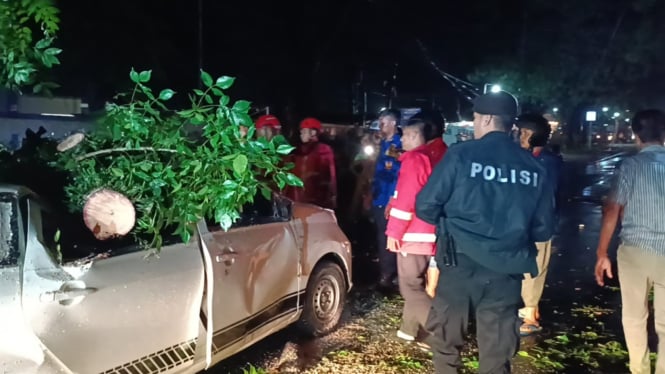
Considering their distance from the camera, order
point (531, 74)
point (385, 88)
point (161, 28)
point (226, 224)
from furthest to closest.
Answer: point (531, 74), point (385, 88), point (161, 28), point (226, 224)

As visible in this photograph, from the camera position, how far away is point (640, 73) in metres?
36.4

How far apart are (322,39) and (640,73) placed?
26.0m

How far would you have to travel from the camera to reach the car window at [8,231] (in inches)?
118

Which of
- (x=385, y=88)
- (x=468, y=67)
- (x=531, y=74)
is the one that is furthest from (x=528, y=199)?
(x=531, y=74)

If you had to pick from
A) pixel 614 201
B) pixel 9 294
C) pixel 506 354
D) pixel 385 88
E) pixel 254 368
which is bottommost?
pixel 254 368

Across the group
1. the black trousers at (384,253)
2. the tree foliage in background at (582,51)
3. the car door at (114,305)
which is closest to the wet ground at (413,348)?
the black trousers at (384,253)

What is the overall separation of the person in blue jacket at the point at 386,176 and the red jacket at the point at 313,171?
54 centimetres

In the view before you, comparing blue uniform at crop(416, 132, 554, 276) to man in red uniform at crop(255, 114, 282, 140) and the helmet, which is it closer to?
the helmet

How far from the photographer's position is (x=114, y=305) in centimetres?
336

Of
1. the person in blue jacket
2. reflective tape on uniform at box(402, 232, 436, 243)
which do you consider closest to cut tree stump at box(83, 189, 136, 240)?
reflective tape on uniform at box(402, 232, 436, 243)

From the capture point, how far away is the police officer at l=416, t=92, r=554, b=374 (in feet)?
12.1

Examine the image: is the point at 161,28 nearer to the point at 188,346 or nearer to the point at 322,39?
the point at 322,39

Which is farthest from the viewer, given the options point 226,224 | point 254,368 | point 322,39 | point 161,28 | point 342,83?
point 342,83

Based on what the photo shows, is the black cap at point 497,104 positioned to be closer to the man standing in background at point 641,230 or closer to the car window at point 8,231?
the man standing in background at point 641,230
